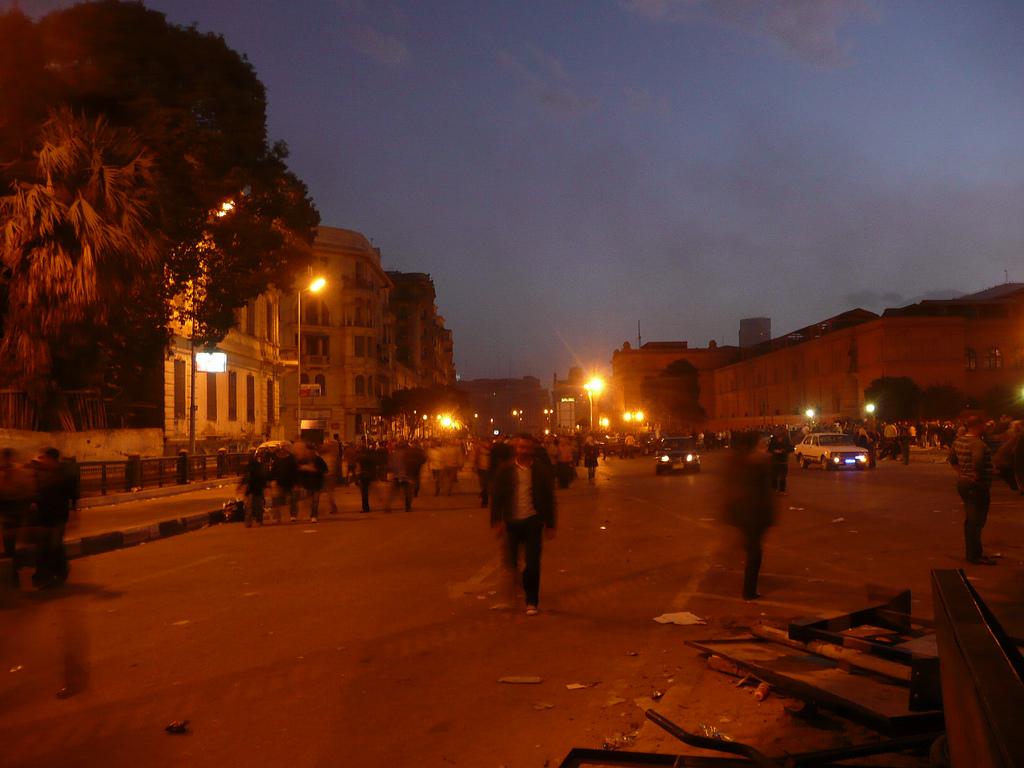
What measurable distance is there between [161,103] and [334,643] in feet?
67.5

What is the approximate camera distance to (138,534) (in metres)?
19.1

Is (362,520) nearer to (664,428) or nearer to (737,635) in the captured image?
(737,635)

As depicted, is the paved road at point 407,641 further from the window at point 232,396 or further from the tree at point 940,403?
the tree at point 940,403

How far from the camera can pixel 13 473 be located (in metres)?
10.5

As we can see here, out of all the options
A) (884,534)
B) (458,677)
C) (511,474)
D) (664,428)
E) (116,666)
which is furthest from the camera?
(664,428)

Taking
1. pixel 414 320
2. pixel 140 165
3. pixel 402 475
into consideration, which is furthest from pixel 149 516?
pixel 414 320

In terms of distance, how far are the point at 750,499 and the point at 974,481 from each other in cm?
360

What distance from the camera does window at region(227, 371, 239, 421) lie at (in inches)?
2000

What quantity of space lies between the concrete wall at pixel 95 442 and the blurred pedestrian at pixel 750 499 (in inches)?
819

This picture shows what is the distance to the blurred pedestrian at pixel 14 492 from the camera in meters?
10.6

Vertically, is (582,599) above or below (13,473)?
below

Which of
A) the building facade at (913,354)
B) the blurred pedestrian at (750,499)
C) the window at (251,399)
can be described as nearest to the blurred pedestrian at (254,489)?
the blurred pedestrian at (750,499)

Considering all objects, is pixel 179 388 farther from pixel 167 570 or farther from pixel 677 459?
pixel 167 570

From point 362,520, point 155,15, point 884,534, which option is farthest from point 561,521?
point 155,15
